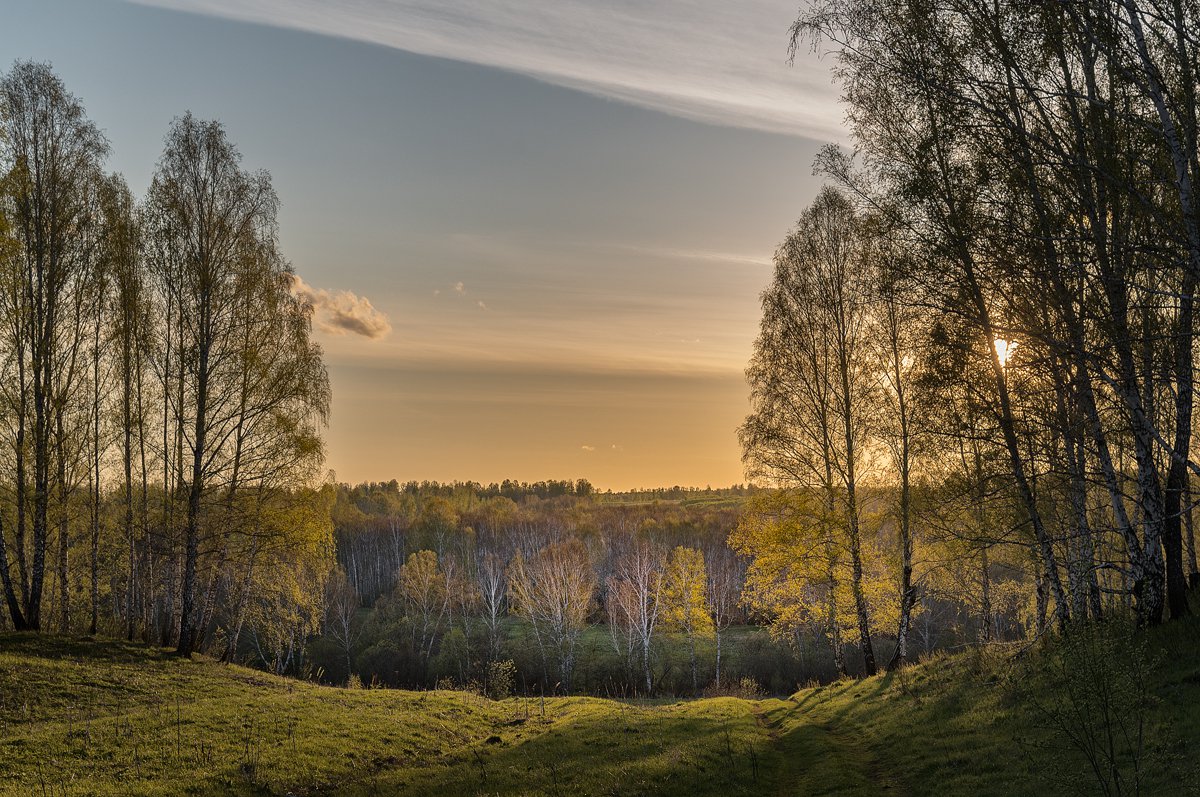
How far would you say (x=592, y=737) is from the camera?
17594 mm

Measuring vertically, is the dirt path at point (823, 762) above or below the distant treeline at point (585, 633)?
above

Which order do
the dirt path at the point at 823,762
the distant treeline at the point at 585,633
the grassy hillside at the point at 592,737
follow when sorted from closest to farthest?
1. the grassy hillside at the point at 592,737
2. the dirt path at the point at 823,762
3. the distant treeline at the point at 585,633

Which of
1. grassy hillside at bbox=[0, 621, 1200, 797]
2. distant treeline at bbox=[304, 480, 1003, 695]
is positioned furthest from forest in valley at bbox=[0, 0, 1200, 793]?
distant treeline at bbox=[304, 480, 1003, 695]

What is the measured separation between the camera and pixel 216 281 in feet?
85.7

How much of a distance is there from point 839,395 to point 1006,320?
13.9 metres

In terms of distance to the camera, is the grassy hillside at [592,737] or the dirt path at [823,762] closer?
the grassy hillside at [592,737]

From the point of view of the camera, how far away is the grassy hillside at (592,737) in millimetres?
10906

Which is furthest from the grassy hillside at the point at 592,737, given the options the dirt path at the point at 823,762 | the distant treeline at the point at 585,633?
the distant treeline at the point at 585,633

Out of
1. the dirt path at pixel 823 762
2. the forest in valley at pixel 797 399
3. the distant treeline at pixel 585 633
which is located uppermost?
the forest in valley at pixel 797 399

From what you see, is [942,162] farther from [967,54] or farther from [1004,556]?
[1004,556]

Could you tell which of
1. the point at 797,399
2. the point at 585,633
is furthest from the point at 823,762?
the point at 585,633

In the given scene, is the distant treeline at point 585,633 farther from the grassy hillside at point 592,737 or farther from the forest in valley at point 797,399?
the grassy hillside at point 592,737

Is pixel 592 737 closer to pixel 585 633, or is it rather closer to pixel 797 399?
pixel 797 399

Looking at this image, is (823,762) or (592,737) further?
(592,737)
